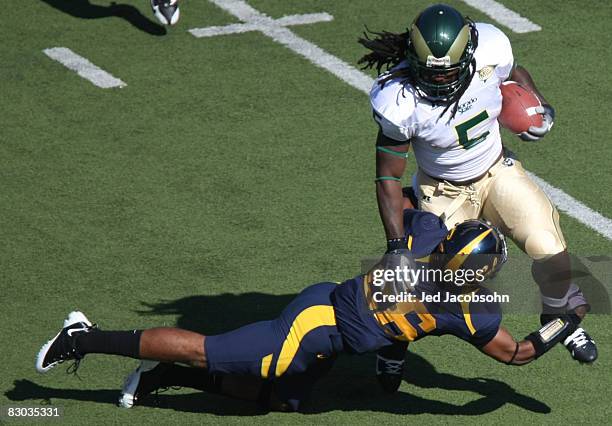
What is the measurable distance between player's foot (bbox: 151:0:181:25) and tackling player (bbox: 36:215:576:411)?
4.30m

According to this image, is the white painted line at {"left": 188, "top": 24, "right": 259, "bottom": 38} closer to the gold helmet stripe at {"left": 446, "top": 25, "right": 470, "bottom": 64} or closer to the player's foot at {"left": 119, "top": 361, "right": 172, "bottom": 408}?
the gold helmet stripe at {"left": 446, "top": 25, "right": 470, "bottom": 64}

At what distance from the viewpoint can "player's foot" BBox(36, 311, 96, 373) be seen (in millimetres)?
5652

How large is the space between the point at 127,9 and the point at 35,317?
4337mm

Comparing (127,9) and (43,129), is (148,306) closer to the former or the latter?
(43,129)

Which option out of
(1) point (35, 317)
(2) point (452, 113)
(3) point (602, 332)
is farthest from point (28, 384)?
(3) point (602, 332)

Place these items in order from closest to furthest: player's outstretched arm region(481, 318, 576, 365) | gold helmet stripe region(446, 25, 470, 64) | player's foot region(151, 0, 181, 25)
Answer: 1. player's outstretched arm region(481, 318, 576, 365)
2. gold helmet stripe region(446, 25, 470, 64)
3. player's foot region(151, 0, 181, 25)

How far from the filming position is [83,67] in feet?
30.5

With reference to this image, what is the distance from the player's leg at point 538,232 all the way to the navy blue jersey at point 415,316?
21.2 inches

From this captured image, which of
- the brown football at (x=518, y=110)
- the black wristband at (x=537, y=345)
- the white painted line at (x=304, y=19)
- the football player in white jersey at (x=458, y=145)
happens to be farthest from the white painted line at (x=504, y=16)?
the black wristband at (x=537, y=345)

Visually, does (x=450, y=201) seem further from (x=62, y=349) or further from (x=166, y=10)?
(x=166, y=10)

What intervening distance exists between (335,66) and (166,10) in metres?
1.44

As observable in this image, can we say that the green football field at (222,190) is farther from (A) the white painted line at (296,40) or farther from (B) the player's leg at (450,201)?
(B) the player's leg at (450,201)

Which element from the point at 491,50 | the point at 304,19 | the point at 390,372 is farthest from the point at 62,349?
the point at 304,19

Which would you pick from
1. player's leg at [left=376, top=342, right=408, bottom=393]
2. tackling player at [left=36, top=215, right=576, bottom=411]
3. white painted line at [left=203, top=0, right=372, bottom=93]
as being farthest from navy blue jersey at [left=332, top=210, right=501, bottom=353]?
white painted line at [left=203, top=0, right=372, bottom=93]
